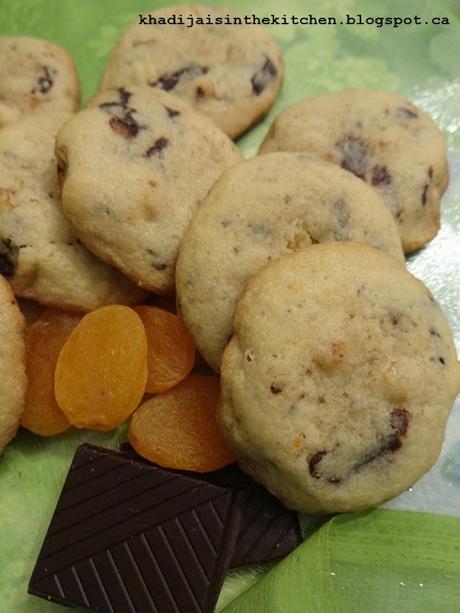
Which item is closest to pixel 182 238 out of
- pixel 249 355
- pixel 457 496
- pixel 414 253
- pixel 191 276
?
pixel 191 276

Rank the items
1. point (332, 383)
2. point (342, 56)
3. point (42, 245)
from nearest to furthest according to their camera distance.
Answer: point (332, 383), point (42, 245), point (342, 56)

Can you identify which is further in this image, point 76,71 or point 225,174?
point 76,71

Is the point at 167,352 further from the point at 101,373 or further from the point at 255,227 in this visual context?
the point at 255,227

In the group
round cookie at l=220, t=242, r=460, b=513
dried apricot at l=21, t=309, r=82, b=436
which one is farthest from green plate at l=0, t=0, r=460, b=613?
round cookie at l=220, t=242, r=460, b=513

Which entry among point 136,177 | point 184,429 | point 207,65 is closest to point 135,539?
point 184,429

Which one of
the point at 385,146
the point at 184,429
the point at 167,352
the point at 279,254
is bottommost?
the point at 184,429

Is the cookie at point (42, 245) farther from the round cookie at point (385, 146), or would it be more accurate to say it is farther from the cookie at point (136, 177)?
the round cookie at point (385, 146)

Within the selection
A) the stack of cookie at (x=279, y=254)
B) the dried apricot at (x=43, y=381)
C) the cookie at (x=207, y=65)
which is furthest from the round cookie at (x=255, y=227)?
the cookie at (x=207, y=65)

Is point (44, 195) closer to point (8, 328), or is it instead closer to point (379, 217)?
point (8, 328)
